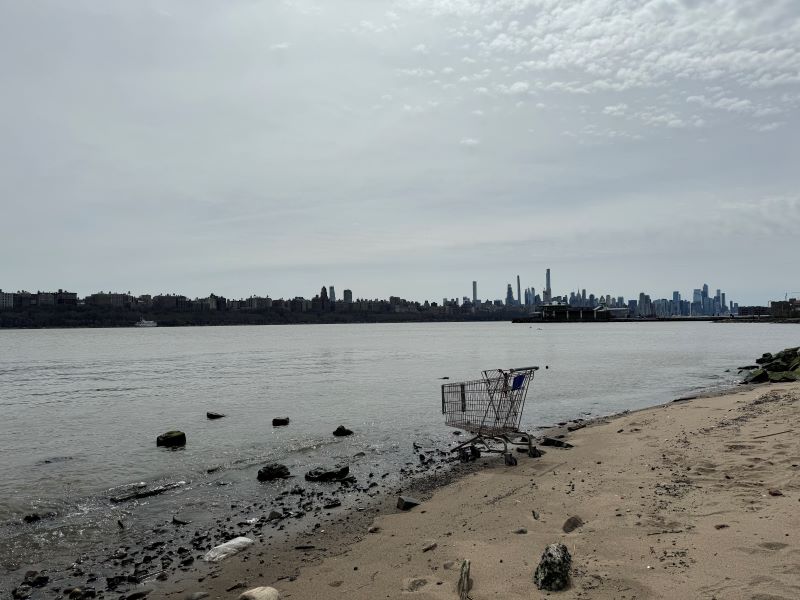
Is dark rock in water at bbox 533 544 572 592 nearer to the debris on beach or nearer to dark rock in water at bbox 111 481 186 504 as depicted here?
the debris on beach

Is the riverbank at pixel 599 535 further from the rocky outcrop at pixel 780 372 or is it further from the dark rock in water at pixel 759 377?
the dark rock in water at pixel 759 377

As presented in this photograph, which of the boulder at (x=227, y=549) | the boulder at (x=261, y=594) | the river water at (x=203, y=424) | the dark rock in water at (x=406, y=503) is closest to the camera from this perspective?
the boulder at (x=261, y=594)

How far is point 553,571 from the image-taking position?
18.4ft

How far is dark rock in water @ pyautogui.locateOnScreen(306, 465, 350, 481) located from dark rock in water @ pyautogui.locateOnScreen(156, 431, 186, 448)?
6.57 m

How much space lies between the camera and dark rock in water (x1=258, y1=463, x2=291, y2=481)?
42.2 feet

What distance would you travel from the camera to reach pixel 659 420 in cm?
1606

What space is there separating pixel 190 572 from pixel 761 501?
27.5 ft

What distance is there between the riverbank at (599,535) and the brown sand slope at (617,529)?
0.9 inches

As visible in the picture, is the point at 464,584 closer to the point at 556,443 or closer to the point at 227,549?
the point at 227,549

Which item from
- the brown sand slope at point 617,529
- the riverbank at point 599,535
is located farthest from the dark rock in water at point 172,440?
the brown sand slope at point 617,529

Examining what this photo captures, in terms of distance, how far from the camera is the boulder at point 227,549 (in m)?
8.19

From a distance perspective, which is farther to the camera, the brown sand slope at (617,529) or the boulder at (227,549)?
the boulder at (227,549)

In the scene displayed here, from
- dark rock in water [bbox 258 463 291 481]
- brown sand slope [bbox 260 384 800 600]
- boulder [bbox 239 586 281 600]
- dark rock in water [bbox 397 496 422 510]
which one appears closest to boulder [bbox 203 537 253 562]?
brown sand slope [bbox 260 384 800 600]

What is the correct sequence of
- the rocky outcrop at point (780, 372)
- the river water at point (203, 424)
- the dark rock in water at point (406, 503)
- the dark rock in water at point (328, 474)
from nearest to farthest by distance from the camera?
the dark rock in water at point (406, 503) < the river water at point (203, 424) < the dark rock in water at point (328, 474) < the rocky outcrop at point (780, 372)
